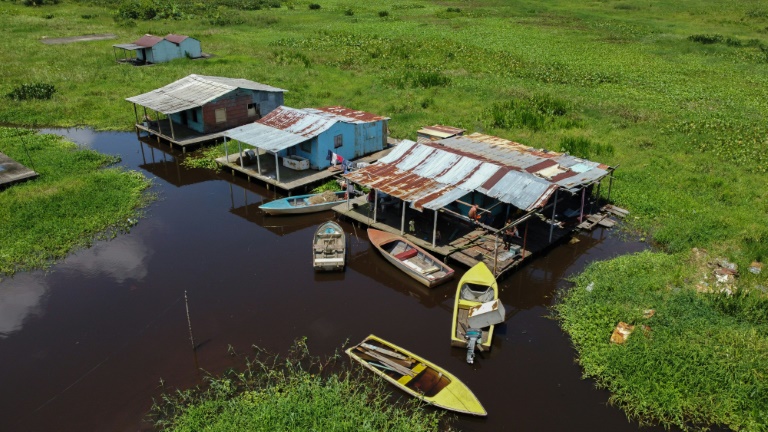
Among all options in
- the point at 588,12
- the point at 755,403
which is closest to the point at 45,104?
the point at 755,403

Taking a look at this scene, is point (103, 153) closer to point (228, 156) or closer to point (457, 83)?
point (228, 156)

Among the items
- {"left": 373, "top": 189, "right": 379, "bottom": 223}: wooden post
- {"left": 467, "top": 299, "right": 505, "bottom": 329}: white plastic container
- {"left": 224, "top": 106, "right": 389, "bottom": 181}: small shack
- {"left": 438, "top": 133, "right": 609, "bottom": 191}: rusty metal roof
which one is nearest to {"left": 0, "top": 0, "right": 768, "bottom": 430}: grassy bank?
{"left": 467, "top": 299, "right": 505, "bottom": 329}: white plastic container

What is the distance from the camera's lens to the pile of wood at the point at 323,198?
27998mm

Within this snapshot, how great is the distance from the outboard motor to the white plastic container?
0.89ft

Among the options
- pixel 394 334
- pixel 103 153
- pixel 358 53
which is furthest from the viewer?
pixel 358 53

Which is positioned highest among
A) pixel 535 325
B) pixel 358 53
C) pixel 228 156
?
pixel 358 53

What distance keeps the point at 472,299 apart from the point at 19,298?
1770 cm

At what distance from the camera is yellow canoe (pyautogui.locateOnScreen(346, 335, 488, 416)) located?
15172mm

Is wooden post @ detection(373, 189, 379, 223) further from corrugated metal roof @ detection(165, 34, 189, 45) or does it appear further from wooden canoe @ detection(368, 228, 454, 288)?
corrugated metal roof @ detection(165, 34, 189, 45)

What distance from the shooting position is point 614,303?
1944 cm

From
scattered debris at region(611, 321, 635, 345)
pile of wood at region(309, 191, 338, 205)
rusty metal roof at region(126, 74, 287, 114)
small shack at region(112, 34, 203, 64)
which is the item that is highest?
small shack at region(112, 34, 203, 64)

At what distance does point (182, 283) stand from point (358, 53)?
46.0 m

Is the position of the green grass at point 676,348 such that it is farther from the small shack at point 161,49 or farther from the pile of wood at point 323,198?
the small shack at point 161,49

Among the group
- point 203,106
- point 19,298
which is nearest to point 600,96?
point 203,106
